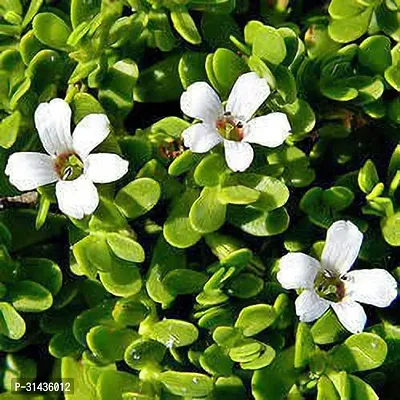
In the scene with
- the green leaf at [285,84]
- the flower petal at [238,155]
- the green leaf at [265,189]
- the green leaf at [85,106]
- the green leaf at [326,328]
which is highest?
the green leaf at [285,84]

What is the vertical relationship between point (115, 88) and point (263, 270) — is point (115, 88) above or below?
above

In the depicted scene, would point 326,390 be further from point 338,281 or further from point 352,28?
point 352,28

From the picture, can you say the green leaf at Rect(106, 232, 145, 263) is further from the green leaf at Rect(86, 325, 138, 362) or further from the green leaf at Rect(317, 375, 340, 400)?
the green leaf at Rect(317, 375, 340, 400)

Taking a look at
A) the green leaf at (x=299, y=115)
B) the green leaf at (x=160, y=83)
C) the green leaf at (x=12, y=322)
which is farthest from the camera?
the green leaf at (x=160, y=83)

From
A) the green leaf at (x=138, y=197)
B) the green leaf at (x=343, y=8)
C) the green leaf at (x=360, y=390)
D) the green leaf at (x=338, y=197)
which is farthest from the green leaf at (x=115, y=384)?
the green leaf at (x=343, y=8)

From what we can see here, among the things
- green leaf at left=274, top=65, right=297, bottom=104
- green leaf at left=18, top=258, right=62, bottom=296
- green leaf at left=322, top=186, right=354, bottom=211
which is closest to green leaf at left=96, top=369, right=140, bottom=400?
green leaf at left=18, top=258, right=62, bottom=296

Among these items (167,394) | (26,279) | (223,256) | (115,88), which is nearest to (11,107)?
(115,88)

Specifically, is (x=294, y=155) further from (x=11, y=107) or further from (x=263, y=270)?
(x=11, y=107)

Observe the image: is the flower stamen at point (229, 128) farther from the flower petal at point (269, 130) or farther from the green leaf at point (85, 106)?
the green leaf at point (85, 106)
